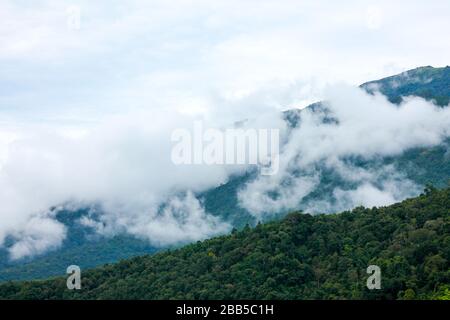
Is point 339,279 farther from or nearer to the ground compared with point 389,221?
nearer to the ground

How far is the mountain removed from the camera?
47094mm

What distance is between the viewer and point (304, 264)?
190ft

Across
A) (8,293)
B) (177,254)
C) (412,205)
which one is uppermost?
(412,205)

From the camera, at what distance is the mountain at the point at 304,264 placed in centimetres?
4709

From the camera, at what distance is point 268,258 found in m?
59.7

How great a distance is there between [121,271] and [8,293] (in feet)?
46.6
